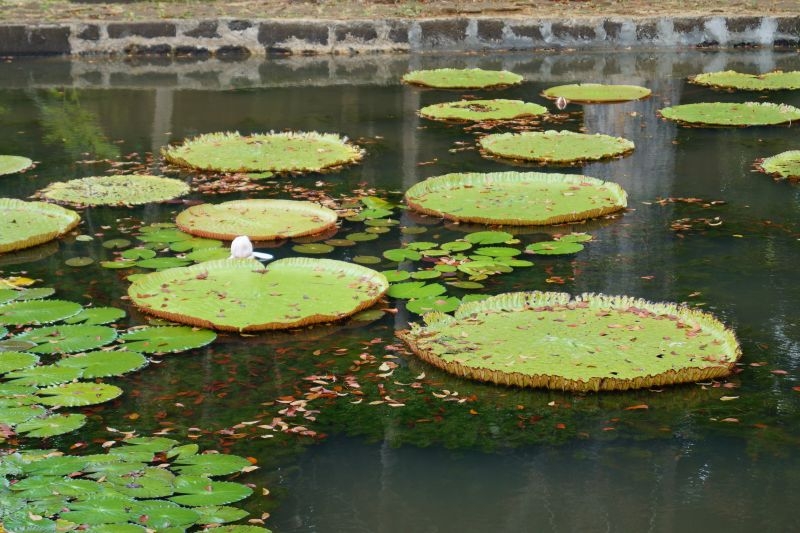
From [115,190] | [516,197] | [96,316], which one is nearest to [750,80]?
[516,197]

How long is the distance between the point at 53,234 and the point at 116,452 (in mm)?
2165

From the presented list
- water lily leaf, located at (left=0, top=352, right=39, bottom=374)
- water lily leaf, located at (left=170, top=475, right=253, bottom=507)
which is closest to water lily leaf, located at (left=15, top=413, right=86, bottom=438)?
water lily leaf, located at (left=0, top=352, right=39, bottom=374)

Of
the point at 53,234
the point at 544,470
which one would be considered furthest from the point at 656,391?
the point at 53,234

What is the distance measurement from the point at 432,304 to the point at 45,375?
1309mm

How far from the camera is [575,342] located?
3.48 metres

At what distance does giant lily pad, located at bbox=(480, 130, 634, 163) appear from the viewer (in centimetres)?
617

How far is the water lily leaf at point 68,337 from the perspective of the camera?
11.8 feet

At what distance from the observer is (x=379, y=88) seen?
8492 millimetres

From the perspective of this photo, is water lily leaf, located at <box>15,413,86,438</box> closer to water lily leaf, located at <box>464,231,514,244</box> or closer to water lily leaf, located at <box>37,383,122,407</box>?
water lily leaf, located at <box>37,383,122,407</box>

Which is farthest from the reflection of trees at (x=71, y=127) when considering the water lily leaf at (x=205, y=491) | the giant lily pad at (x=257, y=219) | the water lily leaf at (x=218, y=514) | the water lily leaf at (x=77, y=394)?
the water lily leaf at (x=218, y=514)

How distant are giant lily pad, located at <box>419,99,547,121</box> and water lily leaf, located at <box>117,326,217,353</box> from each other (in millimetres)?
3852

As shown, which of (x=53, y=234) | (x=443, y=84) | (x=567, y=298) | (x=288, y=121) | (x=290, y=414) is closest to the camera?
(x=290, y=414)

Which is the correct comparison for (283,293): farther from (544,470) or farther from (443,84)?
(443,84)

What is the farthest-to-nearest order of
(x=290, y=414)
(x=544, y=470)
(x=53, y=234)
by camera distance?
1. (x=53, y=234)
2. (x=290, y=414)
3. (x=544, y=470)
